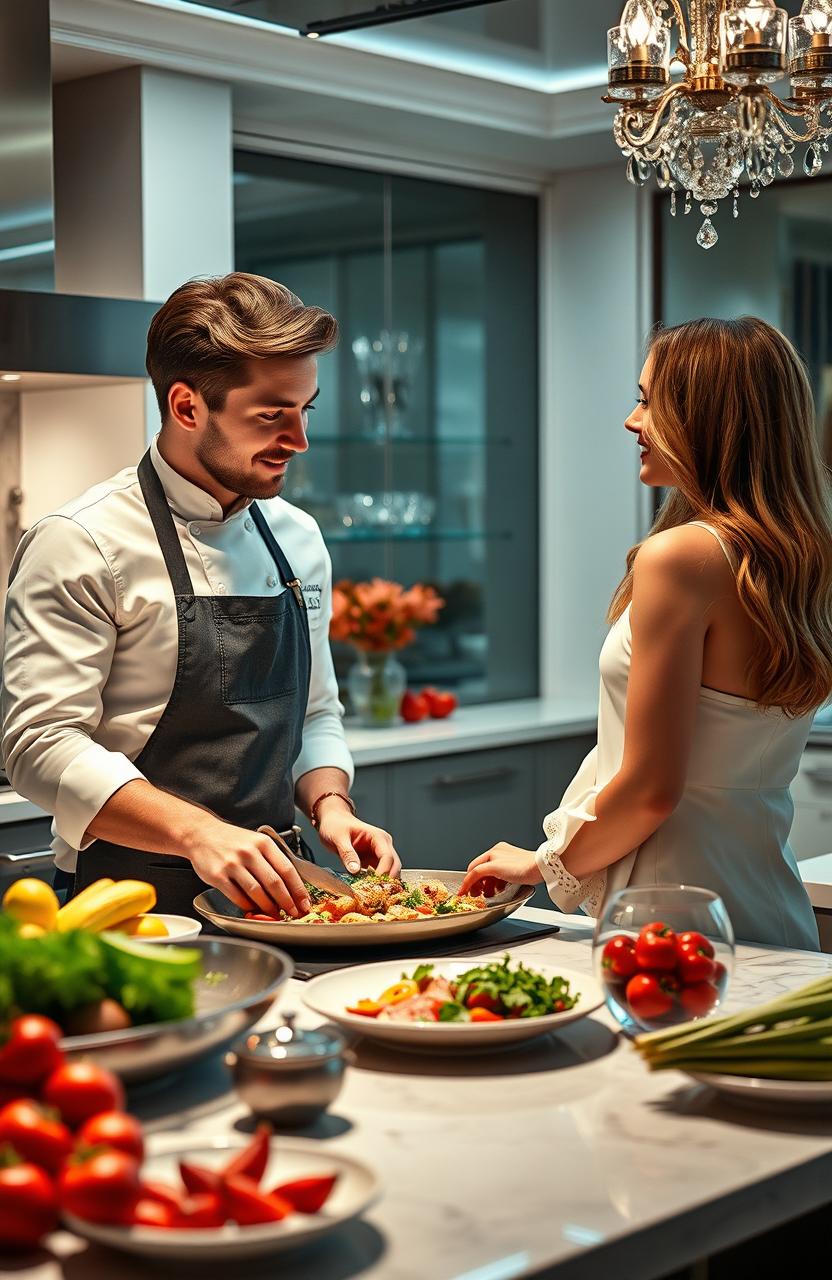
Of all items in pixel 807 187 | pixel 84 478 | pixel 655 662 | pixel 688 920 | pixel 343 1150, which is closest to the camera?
pixel 343 1150

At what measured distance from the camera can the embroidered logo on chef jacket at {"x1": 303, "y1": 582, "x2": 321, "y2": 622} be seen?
2.35 m

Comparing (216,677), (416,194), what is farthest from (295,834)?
(416,194)

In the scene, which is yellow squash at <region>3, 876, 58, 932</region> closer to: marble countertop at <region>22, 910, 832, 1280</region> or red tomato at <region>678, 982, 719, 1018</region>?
marble countertop at <region>22, 910, 832, 1280</region>

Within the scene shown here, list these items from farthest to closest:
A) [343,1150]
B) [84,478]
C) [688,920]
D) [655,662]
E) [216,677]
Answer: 1. [84,478]
2. [216,677]
3. [655,662]
4. [688,920]
5. [343,1150]

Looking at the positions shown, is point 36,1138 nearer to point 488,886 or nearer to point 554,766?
point 488,886

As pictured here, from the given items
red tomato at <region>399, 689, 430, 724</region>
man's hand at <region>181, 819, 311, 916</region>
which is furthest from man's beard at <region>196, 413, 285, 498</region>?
red tomato at <region>399, 689, 430, 724</region>

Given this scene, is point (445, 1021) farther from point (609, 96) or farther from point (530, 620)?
point (530, 620)

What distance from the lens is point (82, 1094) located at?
3.52 feet

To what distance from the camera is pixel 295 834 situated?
7.30ft

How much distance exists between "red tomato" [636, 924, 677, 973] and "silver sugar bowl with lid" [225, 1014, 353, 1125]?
288 mm

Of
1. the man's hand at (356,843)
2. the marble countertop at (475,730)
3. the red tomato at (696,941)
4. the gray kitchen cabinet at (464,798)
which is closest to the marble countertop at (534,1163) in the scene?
the red tomato at (696,941)

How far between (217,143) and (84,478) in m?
0.79

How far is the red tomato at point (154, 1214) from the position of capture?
100 cm

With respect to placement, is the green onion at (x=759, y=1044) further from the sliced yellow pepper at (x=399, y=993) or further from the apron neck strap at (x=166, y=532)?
the apron neck strap at (x=166, y=532)
